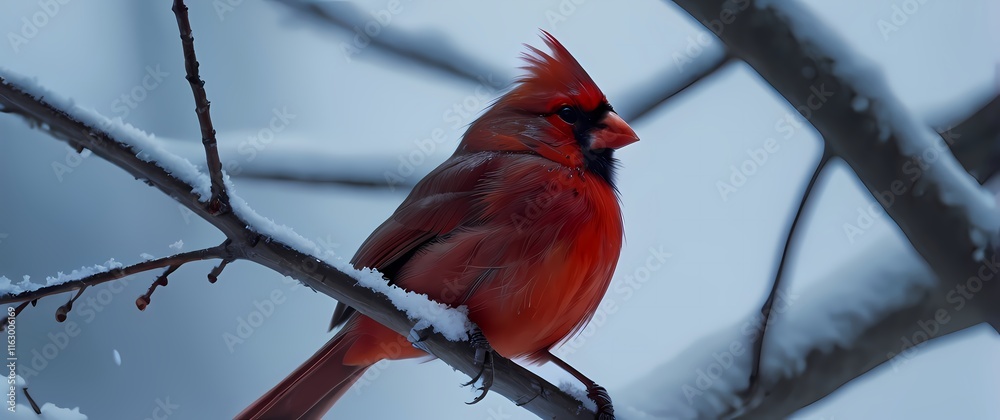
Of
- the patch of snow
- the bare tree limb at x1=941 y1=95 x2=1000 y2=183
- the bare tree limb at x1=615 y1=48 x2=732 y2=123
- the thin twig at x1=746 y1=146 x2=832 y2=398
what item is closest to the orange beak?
the bare tree limb at x1=615 y1=48 x2=732 y2=123

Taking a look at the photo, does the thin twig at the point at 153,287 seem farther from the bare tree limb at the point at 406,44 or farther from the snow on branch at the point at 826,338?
the snow on branch at the point at 826,338

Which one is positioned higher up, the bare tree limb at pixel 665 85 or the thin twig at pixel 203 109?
the thin twig at pixel 203 109

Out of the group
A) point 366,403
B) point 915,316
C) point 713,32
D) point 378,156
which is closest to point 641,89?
point 713,32

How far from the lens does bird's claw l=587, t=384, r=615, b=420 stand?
1.20m

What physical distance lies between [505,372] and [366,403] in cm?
61

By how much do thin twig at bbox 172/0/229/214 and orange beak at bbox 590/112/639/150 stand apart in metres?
0.69

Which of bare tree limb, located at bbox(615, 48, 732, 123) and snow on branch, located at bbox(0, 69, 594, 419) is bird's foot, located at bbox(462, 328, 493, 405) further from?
bare tree limb, located at bbox(615, 48, 732, 123)

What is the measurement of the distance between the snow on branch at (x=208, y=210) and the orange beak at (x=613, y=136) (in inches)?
18.7

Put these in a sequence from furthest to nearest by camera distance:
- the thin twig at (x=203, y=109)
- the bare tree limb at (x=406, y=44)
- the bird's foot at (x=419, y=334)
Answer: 1. the bare tree limb at (x=406, y=44)
2. the bird's foot at (x=419, y=334)
3. the thin twig at (x=203, y=109)

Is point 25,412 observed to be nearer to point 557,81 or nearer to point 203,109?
point 203,109

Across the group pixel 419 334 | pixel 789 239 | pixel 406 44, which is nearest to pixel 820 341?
pixel 789 239

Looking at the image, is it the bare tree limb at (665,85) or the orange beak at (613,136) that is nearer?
the orange beak at (613,136)

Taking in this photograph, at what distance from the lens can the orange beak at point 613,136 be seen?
4.37ft

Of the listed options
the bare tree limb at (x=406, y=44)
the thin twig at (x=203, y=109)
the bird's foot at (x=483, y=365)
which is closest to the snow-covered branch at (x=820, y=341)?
the bird's foot at (x=483, y=365)
